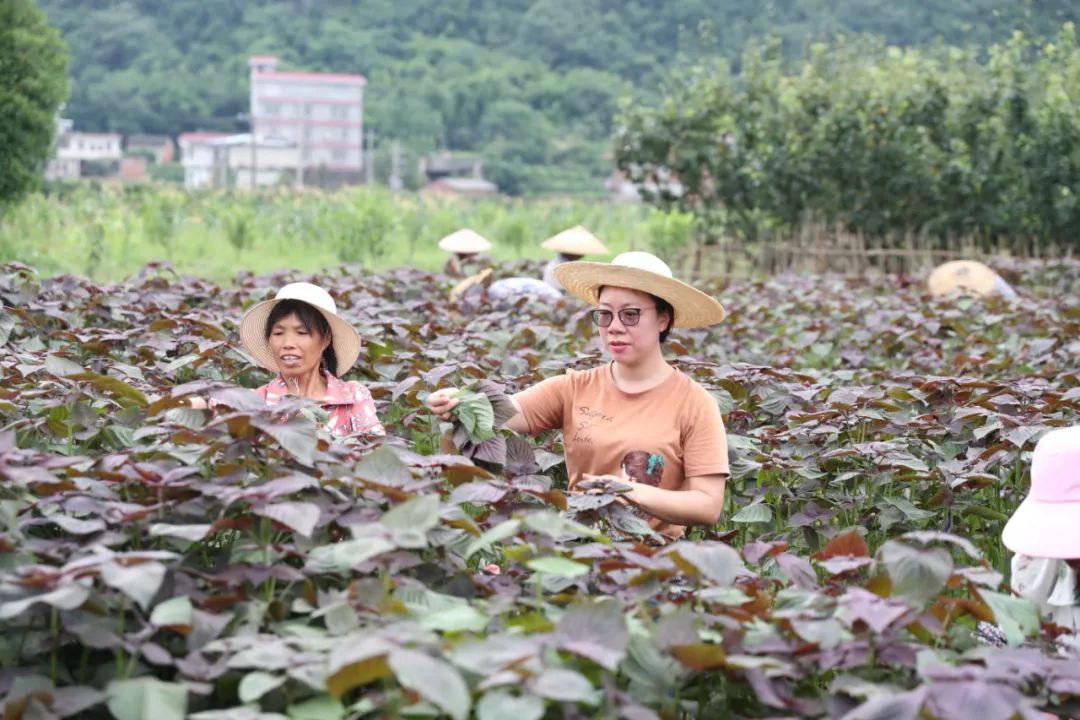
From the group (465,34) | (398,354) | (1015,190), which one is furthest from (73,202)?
(465,34)

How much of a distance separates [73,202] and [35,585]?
26291 millimetres

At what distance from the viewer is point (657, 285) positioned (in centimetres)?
387

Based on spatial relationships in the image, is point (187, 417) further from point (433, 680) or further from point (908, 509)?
point (908, 509)

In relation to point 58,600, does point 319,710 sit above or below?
below

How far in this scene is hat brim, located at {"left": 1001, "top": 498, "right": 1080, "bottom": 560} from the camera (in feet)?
9.84

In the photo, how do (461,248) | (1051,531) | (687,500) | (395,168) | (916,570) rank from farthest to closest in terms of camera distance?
(395,168), (461,248), (687,500), (1051,531), (916,570)

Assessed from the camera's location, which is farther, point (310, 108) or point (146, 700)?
point (310, 108)

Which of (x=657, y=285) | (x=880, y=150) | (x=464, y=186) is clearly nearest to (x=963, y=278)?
(x=880, y=150)

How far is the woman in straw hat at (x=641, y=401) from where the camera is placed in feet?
12.5

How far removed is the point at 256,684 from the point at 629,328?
198 centimetres

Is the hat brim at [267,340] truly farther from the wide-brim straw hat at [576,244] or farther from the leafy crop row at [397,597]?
the wide-brim straw hat at [576,244]

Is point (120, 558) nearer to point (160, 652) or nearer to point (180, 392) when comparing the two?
point (160, 652)

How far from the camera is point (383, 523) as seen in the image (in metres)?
2.35

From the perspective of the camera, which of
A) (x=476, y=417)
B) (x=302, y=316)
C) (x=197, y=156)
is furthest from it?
(x=197, y=156)
